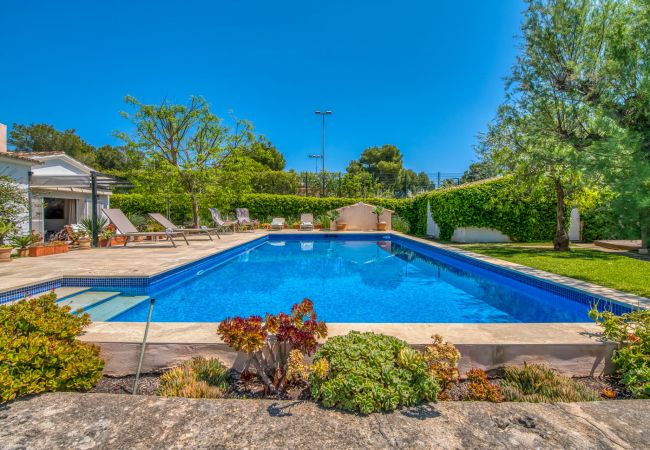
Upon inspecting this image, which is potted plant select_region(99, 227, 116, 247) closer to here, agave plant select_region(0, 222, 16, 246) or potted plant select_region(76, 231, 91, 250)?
potted plant select_region(76, 231, 91, 250)

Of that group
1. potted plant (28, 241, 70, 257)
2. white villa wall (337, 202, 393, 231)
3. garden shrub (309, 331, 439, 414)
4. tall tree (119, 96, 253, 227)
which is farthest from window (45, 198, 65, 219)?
garden shrub (309, 331, 439, 414)

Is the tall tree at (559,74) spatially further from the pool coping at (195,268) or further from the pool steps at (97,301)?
the pool steps at (97,301)

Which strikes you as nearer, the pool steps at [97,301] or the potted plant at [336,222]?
the pool steps at [97,301]

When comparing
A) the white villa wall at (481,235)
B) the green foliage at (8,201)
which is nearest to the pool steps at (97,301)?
the green foliage at (8,201)

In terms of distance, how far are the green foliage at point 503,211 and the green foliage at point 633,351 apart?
9923 millimetres

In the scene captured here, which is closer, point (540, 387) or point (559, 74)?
point (540, 387)

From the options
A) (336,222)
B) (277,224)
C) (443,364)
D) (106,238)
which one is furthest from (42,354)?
(336,222)

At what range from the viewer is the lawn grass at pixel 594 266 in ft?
17.9

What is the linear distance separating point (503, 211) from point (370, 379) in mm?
12182

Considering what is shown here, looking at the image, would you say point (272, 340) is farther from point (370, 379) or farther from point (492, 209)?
point (492, 209)

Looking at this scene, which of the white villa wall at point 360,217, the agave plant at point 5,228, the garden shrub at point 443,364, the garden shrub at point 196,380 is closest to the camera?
the garden shrub at point 443,364

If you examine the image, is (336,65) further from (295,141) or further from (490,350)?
(490,350)

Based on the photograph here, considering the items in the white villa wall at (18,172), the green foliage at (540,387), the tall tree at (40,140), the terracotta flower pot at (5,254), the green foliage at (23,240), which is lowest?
the green foliage at (540,387)

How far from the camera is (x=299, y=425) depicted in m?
1.89
